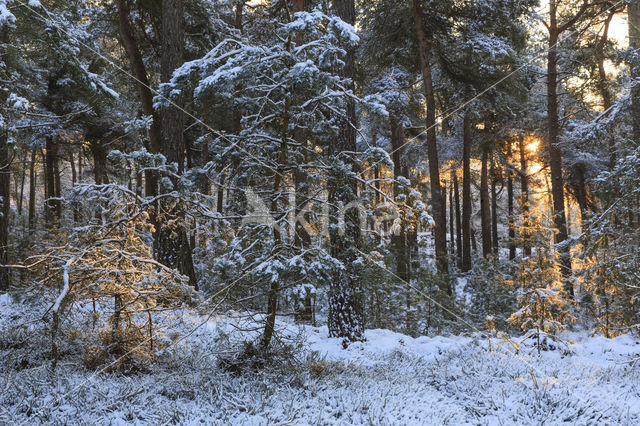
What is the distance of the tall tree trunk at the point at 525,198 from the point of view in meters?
10.3

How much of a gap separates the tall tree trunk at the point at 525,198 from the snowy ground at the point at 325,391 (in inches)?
181

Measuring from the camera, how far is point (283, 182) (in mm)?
5723

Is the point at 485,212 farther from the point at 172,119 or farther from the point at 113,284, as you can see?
the point at 113,284

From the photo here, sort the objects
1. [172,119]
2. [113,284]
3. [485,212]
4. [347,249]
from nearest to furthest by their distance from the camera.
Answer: [113,284] < [347,249] < [172,119] < [485,212]

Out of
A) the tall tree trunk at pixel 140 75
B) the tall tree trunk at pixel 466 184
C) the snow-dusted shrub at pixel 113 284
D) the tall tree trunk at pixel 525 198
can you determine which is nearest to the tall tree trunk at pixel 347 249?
the snow-dusted shrub at pixel 113 284

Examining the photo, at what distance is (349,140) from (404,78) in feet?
26.0

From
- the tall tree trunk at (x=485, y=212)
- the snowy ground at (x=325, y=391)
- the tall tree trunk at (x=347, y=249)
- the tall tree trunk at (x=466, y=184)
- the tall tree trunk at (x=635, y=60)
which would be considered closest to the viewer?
the snowy ground at (x=325, y=391)

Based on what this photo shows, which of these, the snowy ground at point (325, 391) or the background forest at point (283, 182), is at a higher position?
the background forest at point (283, 182)

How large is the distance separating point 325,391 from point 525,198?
9.19 metres

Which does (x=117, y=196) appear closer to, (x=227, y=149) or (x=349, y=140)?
(x=227, y=149)

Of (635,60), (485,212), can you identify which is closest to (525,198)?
(635,60)

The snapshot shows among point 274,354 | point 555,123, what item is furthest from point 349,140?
point 555,123

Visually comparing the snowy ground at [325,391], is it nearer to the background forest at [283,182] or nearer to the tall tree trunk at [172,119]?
the background forest at [283,182]

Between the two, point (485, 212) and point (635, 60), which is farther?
point (485, 212)
